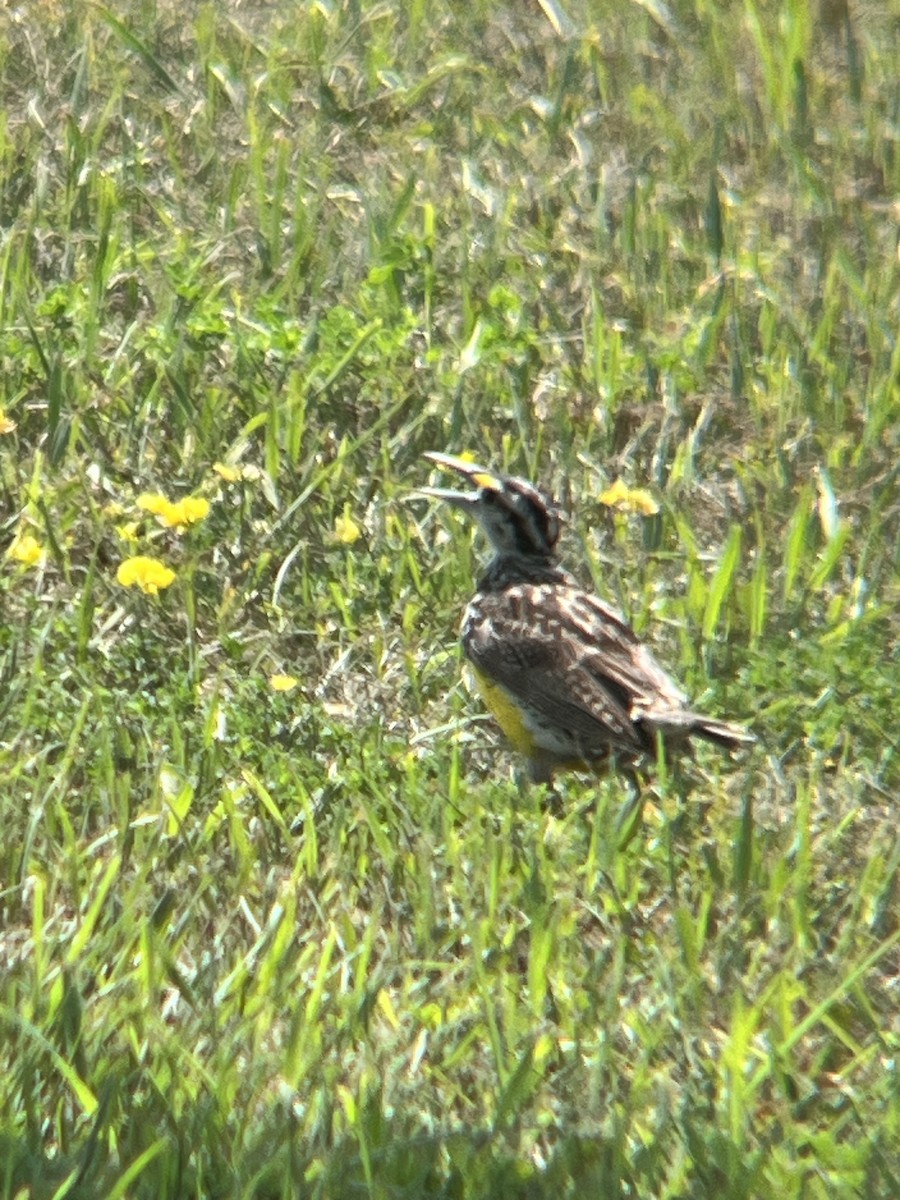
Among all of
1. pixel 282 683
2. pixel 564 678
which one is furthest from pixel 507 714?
pixel 282 683

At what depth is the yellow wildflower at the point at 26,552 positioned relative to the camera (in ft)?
20.6

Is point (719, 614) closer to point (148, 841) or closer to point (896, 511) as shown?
point (896, 511)

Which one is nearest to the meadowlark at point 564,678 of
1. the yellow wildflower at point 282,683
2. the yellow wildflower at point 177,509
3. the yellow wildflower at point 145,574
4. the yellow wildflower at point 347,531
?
the yellow wildflower at point 347,531

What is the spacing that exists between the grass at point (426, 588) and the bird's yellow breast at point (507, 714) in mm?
132

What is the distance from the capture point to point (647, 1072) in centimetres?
465

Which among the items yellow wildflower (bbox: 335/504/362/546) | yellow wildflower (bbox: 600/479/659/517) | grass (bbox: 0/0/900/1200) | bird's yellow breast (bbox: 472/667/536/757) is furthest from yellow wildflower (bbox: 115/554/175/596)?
yellow wildflower (bbox: 600/479/659/517)

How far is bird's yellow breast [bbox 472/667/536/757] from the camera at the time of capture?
6020 mm

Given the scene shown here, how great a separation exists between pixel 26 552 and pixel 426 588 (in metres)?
1.19

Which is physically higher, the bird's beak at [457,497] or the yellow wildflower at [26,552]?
the bird's beak at [457,497]

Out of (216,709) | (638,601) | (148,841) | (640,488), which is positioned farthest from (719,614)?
(148,841)

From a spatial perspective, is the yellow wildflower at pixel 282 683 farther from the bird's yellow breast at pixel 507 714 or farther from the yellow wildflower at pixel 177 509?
the yellow wildflower at pixel 177 509

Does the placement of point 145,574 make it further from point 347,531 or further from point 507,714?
point 507,714

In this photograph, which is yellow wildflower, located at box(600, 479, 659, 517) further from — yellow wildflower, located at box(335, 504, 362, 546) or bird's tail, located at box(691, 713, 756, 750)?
bird's tail, located at box(691, 713, 756, 750)

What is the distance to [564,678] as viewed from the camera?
607cm
